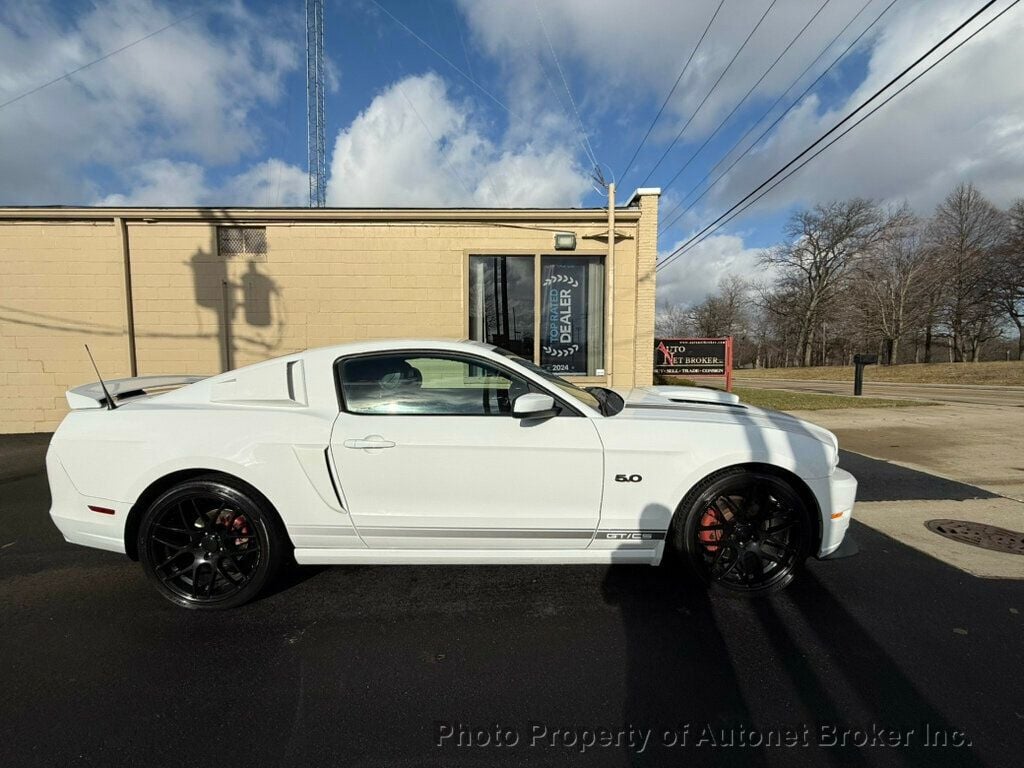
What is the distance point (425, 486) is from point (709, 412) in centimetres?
179

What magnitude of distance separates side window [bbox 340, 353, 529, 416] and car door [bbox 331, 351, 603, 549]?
1.9 inches

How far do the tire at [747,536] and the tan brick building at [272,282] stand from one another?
212 inches

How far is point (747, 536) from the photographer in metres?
2.61

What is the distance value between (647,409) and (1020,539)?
3.14 meters

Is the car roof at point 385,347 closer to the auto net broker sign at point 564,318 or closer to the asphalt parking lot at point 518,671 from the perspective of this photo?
the asphalt parking lot at point 518,671

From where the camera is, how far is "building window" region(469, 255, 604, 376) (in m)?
7.87

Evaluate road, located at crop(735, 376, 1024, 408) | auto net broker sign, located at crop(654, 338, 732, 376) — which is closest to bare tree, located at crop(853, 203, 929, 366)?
road, located at crop(735, 376, 1024, 408)

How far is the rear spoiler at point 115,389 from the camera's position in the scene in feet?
8.75

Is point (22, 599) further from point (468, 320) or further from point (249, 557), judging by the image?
point (468, 320)

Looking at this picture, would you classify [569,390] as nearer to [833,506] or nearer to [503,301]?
[833,506]

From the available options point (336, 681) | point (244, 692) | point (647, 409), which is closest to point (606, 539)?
point (647, 409)

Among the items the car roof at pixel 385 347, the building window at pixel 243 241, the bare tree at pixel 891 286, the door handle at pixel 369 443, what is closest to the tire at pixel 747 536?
the car roof at pixel 385 347

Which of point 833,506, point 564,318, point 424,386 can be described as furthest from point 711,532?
point 564,318

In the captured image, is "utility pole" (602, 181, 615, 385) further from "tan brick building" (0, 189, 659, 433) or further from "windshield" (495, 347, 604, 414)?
"windshield" (495, 347, 604, 414)
